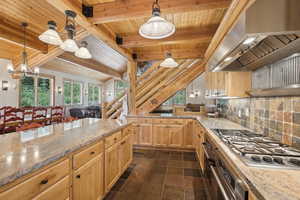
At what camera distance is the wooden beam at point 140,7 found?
6.37ft

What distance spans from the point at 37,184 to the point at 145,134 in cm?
302

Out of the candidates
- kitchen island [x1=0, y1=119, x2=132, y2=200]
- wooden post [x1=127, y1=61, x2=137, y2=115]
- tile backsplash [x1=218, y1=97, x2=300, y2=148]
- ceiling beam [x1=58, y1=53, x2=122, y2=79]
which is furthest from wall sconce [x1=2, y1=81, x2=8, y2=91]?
tile backsplash [x1=218, y1=97, x2=300, y2=148]

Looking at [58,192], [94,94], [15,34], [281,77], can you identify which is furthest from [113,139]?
[94,94]

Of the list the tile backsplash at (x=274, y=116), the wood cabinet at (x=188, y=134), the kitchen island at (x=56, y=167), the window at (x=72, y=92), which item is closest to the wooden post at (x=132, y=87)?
the wood cabinet at (x=188, y=134)

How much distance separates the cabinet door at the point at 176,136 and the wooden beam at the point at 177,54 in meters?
1.96

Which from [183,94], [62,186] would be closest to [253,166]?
[62,186]

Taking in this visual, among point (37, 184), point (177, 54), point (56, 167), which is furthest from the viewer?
point (177, 54)

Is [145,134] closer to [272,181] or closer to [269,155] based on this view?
[269,155]

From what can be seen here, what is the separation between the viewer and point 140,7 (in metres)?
2.06

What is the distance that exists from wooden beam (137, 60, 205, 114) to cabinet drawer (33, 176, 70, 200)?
3375 mm

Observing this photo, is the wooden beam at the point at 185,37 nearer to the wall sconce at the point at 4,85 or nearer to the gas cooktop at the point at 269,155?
the gas cooktop at the point at 269,155

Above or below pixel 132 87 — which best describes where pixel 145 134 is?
below

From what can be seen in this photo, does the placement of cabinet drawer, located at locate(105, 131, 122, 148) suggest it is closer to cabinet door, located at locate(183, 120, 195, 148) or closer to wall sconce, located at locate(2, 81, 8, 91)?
cabinet door, located at locate(183, 120, 195, 148)

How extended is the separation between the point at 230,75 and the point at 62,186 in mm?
2309
